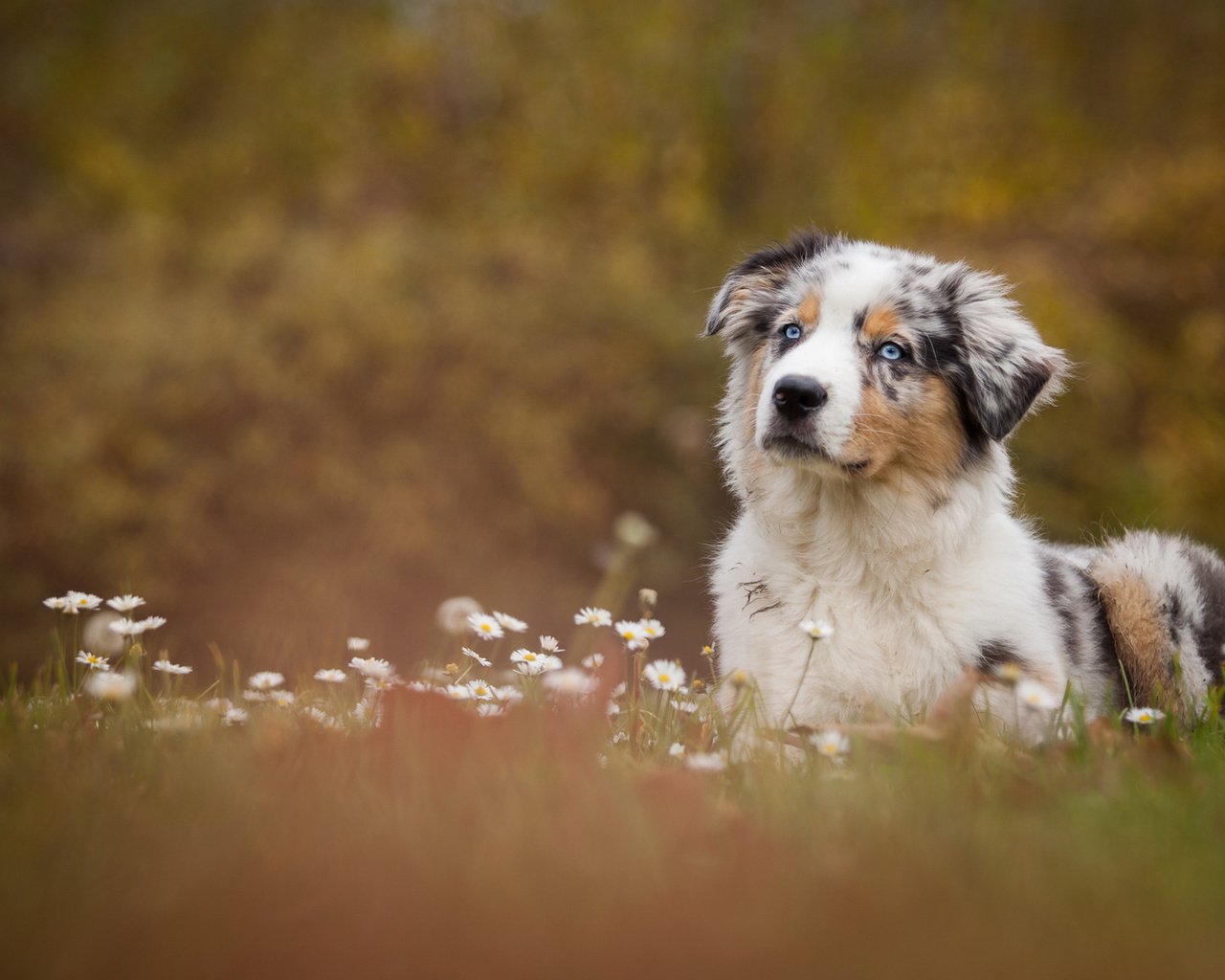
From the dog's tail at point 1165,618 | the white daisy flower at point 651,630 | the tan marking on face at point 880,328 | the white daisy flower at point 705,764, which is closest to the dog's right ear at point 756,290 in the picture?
the tan marking on face at point 880,328

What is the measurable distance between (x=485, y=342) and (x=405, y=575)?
1812 mm

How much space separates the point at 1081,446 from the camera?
8.79m

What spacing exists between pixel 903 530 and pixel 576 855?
2.08m

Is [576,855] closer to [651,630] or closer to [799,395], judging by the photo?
[651,630]

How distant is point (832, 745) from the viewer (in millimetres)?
Answer: 2807

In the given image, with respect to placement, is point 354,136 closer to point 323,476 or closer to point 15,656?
point 323,476

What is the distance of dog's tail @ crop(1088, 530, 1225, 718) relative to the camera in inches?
163

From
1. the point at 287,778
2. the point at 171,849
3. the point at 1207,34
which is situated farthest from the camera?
the point at 1207,34

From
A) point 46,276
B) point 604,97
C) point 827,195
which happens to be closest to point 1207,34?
point 827,195

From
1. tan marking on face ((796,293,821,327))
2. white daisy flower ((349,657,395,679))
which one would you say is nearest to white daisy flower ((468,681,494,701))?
white daisy flower ((349,657,395,679))

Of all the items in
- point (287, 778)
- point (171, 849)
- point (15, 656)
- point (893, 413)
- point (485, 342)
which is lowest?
point (171, 849)

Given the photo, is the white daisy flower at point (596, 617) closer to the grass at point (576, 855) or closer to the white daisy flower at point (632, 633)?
the white daisy flower at point (632, 633)

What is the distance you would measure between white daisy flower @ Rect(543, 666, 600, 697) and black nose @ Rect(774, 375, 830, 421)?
1.08 metres

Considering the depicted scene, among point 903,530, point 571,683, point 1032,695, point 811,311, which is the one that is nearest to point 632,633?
point 571,683
